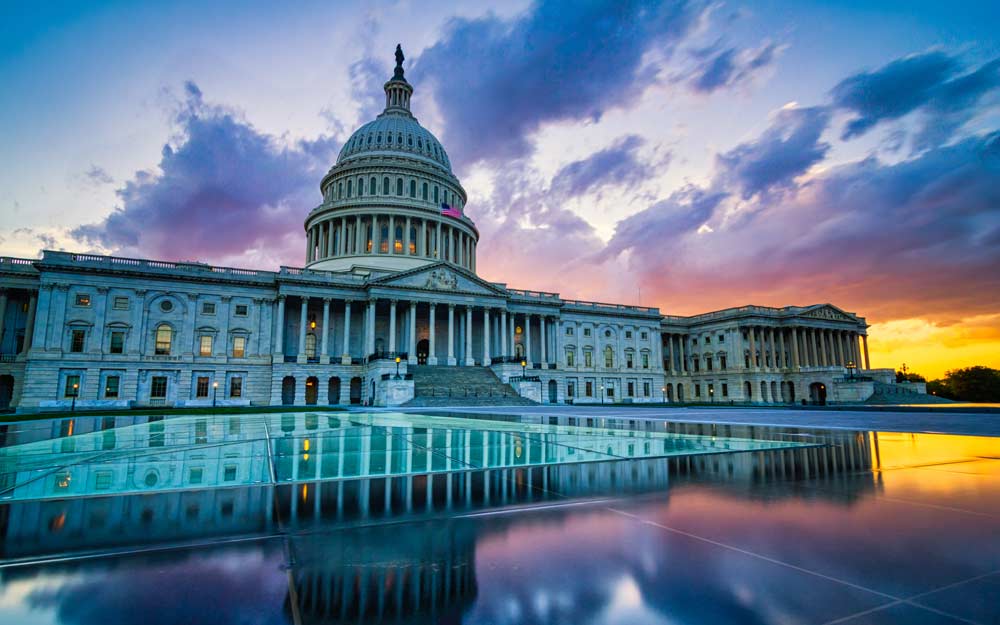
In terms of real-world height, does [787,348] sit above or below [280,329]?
below

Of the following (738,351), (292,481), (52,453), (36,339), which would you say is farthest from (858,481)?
(738,351)

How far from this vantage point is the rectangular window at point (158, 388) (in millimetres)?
54375

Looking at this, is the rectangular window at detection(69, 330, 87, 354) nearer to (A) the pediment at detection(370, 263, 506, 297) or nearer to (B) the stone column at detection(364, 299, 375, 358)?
(B) the stone column at detection(364, 299, 375, 358)

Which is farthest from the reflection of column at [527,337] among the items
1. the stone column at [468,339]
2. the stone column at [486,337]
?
the stone column at [468,339]

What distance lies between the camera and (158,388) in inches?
2157

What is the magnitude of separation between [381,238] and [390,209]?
491 cm

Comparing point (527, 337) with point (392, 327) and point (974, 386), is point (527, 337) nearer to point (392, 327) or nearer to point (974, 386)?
point (392, 327)

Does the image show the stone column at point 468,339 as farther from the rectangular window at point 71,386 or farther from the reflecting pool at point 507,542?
the reflecting pool at point 507,542

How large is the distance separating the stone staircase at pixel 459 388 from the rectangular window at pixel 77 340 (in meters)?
33.9

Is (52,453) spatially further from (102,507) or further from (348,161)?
(348,161)

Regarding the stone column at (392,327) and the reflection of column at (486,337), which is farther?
the reflection of column at (486,337)

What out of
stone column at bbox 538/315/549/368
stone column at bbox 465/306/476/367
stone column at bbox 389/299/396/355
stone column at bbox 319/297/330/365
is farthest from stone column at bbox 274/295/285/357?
stone column at bbox 538/315/549/368

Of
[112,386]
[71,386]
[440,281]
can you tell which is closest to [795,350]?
[440,281]

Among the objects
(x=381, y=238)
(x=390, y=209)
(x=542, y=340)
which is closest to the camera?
(x=542, y=340)
